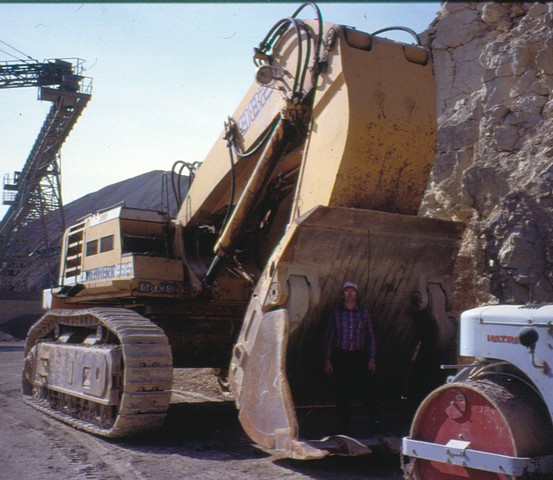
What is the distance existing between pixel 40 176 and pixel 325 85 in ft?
89.7

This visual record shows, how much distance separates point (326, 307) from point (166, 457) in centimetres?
185

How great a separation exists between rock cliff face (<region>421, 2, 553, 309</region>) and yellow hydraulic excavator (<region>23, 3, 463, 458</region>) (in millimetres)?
2320

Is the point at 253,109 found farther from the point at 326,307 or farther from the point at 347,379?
the point at 347,379

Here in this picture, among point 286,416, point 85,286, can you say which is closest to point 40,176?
point 85,286

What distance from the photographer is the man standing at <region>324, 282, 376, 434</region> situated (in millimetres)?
5859

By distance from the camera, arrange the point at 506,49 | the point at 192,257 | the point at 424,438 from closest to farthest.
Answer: the point at 424,438, the point at 192,257, the point at 506,49

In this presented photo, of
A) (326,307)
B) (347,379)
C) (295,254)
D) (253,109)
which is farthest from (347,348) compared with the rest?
(253,109)

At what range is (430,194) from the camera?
10.2m

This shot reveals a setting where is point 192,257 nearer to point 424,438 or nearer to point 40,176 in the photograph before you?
point 424,438

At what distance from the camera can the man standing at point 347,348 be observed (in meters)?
5.86

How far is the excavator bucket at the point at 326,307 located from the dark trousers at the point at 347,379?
0.60 ft

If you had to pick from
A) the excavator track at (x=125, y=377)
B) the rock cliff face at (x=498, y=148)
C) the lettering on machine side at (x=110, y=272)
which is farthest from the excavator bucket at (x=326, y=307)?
the rock cliff face at (x=498, y=148)

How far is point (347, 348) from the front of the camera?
5.86 meters

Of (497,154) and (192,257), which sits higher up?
(497,154)
